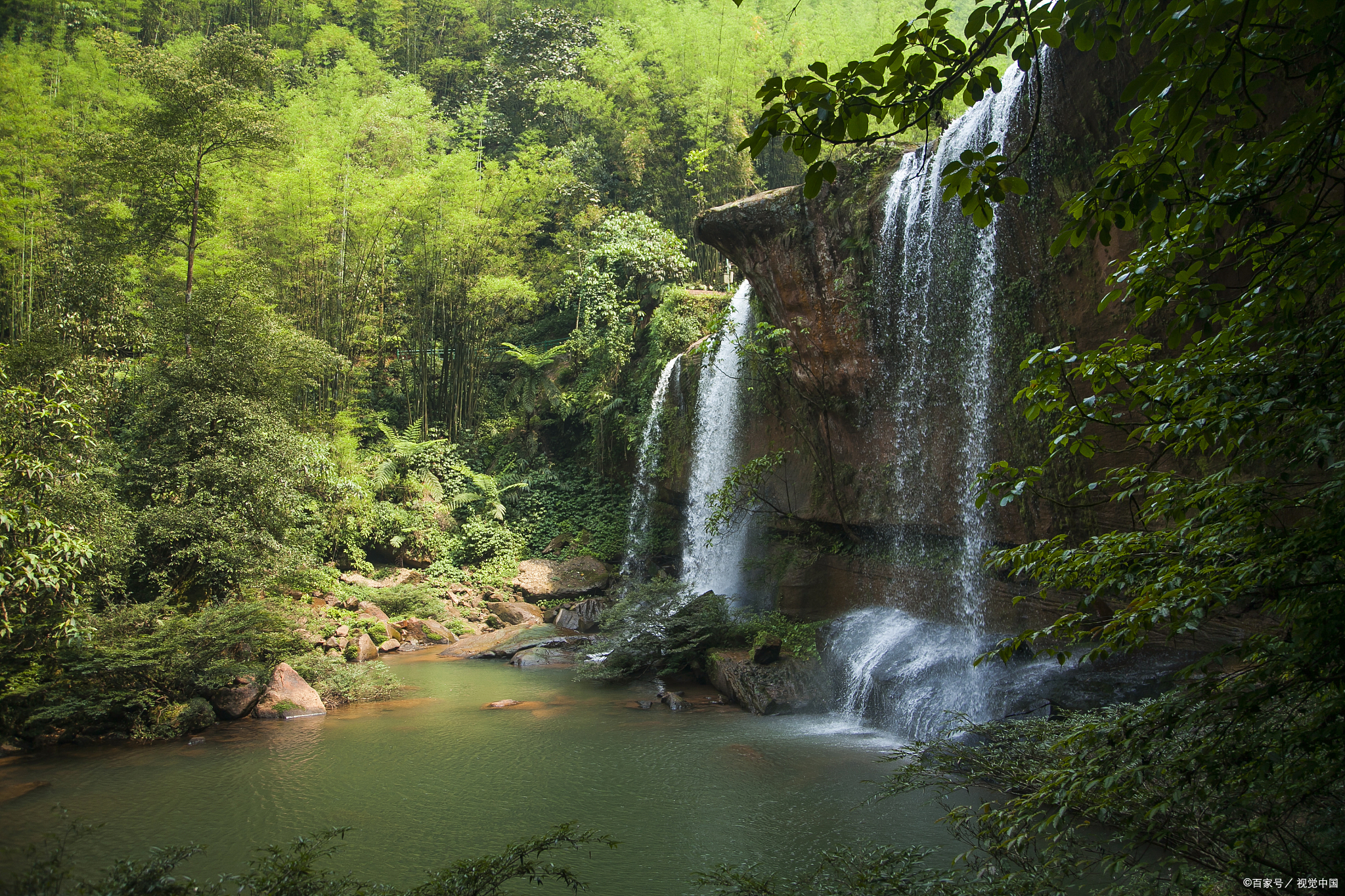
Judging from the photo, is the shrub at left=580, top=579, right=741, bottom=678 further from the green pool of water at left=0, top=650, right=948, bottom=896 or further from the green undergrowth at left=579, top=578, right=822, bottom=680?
the green pool of water at left=0, top=650, right=948, bottom=896

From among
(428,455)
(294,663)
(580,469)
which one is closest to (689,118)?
(580,469)

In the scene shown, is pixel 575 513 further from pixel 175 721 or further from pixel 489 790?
pixel 489 790

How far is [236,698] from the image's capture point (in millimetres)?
7836

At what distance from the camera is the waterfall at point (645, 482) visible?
14148 millimetres

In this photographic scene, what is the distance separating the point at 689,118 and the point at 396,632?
44.2ft

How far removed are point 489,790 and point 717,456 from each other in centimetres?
761

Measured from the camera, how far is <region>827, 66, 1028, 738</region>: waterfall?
7.98 metres

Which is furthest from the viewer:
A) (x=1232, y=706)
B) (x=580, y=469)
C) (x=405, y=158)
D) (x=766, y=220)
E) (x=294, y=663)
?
(x=405, y=158)

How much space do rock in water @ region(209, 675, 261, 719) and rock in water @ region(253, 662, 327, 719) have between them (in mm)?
145

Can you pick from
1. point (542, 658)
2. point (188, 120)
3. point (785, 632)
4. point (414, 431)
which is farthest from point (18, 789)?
point (414, 431)

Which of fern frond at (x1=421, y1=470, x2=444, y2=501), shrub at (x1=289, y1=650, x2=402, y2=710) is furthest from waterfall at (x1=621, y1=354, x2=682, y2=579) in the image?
shrub at (x1=289, y1=650, x2=402, y2=710)

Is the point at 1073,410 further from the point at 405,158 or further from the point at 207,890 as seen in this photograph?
the point at 405,158

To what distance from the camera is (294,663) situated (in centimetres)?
872

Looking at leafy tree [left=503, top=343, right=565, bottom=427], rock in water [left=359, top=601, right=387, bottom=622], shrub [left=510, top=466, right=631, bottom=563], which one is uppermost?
leafy tree [left=503, top=343, right=565, bottom=427]
